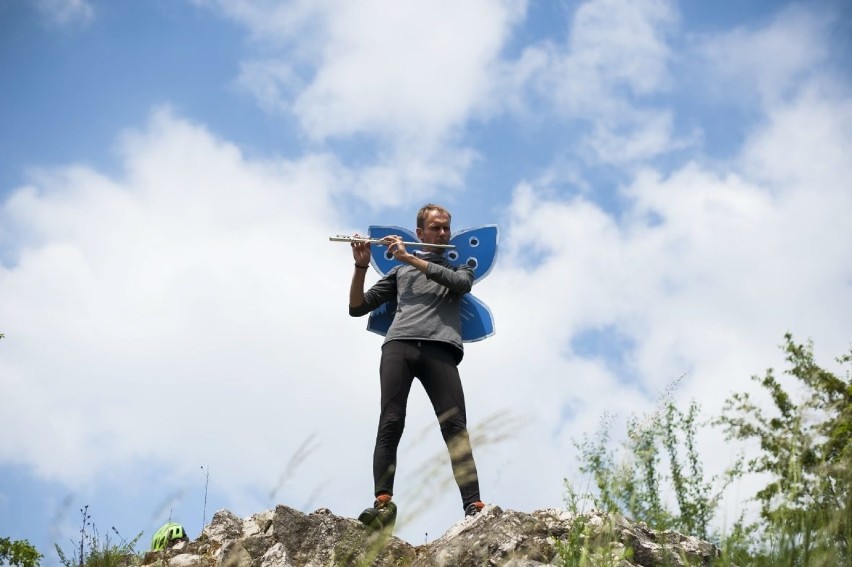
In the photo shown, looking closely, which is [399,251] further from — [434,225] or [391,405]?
[391,405]

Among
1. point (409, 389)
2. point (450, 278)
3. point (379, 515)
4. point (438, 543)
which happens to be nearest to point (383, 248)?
point (450, 278)

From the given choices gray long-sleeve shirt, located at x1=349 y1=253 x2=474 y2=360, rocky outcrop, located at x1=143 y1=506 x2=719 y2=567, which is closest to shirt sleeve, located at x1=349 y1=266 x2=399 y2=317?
gray long-sleeve shirt, located at x1=349 y1=253 x2=474 y2=360

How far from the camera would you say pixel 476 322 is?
5.98 m

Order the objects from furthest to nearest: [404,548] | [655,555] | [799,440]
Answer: [404,548]
[655,555]
[799,440]

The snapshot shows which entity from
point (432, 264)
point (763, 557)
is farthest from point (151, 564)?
point (763, 557)

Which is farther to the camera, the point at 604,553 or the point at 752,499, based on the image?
the point at 604,553

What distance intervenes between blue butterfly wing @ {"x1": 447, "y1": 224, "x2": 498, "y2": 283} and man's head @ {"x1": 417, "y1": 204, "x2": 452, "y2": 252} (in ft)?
0.63

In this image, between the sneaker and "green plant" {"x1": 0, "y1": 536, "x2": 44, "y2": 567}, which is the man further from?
"green plant" {"x1": 0, "y1": 536, "x2": 44, "y2": 567}

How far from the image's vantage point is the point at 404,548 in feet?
17.6

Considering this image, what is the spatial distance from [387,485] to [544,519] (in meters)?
0.91

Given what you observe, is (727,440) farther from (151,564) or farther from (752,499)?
(151,564)

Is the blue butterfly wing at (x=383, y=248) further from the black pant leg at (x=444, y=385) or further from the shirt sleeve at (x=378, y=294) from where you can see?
the black pant leg at (x=444, y=385)

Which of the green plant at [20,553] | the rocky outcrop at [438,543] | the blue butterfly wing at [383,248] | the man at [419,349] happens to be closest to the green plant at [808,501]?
the rocky outcrop at [438,543]

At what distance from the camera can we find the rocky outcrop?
168 inches
